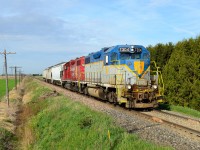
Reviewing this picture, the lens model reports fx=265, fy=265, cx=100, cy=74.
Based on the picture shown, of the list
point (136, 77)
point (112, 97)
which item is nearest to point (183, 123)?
point (136, 77)

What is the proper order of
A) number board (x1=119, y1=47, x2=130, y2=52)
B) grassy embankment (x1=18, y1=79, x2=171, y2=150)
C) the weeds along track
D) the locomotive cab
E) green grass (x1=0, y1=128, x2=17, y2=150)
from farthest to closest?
number board (x1=119, y1=47, x2=130, y2=52) → the locomotive cab → green grass (x1=0, y1=128, x2=17, y2=150) → the weeds along track → grassy embankment (x1=18, y1=79, x2=171, y2=150)

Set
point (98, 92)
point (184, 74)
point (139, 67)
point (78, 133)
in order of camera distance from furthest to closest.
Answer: point (98, 92)
point (184, 74)
point (139, 67)
point (78, 133)

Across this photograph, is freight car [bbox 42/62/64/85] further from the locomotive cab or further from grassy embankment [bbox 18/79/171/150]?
grassy embankment [bbox 18/79/171/150]

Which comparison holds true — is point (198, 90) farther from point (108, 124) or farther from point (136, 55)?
point (108, 124)

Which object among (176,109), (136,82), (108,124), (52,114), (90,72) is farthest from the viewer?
(90,72)

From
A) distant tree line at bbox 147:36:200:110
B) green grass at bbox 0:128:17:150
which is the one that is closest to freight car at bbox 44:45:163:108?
distant tree line at bbox 147:36:200:110

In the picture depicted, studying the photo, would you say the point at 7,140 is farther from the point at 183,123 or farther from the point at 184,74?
the point at 184,74

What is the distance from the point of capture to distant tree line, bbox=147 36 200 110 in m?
18.6

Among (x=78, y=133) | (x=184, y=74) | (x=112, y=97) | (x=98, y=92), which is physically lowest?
(x=78, y=133)

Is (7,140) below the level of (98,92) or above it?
below

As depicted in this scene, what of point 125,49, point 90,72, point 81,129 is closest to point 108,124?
point 81,129

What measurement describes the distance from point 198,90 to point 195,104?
1.19 meters

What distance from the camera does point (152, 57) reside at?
25.0 metres

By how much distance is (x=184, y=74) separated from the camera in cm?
1958
